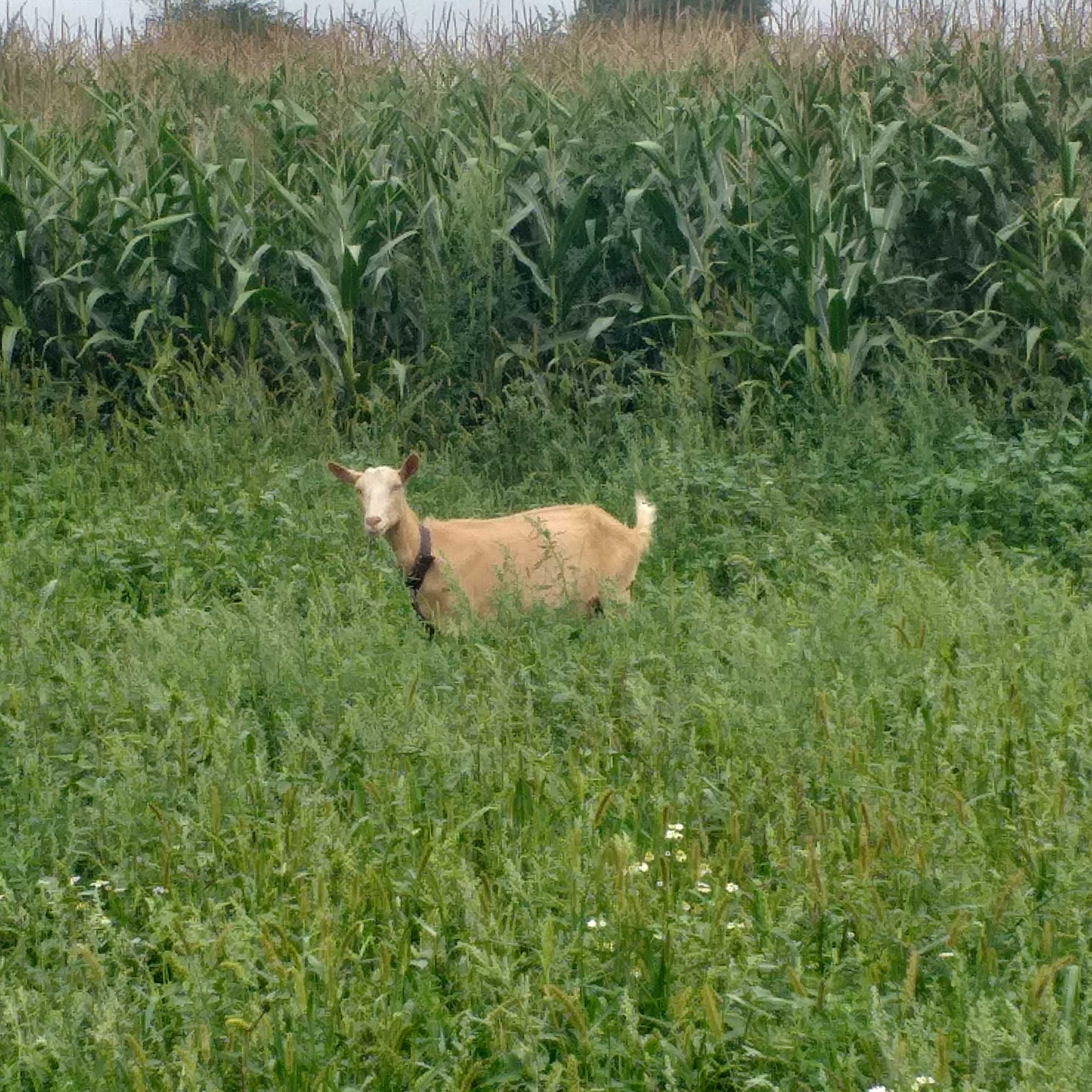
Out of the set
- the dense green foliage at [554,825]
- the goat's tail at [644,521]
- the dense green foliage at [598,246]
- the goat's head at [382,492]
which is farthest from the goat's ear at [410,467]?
→ the dense green foliage at [598,246]

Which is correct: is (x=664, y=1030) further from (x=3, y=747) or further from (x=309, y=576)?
(x=309, y=576)

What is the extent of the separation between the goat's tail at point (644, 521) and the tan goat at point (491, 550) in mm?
217

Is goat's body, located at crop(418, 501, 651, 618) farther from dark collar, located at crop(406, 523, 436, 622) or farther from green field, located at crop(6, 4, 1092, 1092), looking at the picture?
green field, located at crop(6, 4, 1092, 1092)

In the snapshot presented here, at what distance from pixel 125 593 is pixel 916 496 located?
13.0 ft

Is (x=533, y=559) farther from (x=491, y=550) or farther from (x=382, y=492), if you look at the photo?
(x=382, y=492)

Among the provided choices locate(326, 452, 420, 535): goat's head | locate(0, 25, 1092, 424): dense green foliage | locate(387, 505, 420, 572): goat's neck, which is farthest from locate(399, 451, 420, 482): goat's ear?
locate(0, 25, 1092, 424): dense green foliage

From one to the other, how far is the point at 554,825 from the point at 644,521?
3.17 metres

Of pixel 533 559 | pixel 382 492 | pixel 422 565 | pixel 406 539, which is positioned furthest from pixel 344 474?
pixel 533 559

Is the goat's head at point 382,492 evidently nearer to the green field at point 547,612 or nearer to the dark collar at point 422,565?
the dark collar at point 422,565

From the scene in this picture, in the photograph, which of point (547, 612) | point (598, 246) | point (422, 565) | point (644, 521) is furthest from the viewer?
point (598, 246)

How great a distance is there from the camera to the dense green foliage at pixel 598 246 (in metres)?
10.2

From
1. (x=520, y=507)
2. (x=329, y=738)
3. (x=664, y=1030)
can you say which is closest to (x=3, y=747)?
(x=329, y=738)

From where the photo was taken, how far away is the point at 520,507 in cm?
945

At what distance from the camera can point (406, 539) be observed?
7070mm
